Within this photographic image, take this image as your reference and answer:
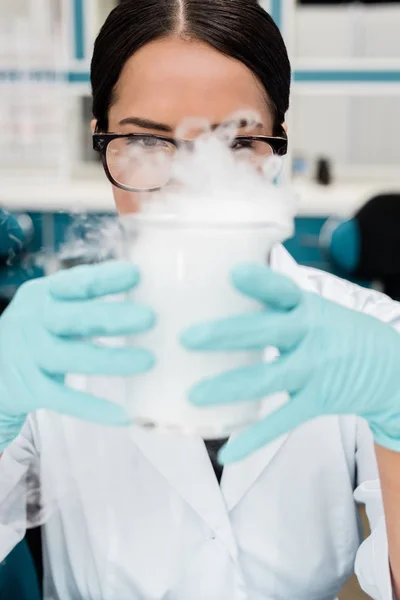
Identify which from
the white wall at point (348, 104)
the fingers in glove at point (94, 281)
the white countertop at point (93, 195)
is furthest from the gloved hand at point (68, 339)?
the white wall at point (348, 104)

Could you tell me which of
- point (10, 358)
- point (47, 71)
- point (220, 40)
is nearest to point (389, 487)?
point (10, 358)

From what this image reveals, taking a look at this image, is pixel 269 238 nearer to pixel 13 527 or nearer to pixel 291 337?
pixel 291 337

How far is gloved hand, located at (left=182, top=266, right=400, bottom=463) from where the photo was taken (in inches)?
23.7

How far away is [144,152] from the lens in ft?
3.38

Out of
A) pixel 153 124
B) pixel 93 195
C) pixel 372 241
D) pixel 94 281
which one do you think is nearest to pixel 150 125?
pixel 153 124

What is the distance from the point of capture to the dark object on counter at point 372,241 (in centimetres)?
285

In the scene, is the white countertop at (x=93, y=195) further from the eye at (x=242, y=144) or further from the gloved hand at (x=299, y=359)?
the gloved hand at (x=299, y=359)

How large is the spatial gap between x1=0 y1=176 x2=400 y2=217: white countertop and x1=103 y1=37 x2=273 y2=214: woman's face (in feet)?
7.33

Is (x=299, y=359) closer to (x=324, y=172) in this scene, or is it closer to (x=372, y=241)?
(x=372, y=241)

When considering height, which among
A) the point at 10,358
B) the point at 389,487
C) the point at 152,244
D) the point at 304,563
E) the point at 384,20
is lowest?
the point at 304,563

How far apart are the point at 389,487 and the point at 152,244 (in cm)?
55

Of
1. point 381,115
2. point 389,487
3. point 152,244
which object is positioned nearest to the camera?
point 152,244

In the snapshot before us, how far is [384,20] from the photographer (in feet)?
14.7

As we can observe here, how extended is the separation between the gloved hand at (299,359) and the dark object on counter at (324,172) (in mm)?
3552
